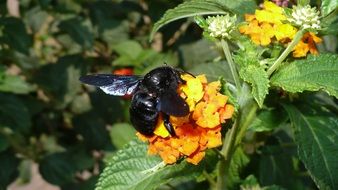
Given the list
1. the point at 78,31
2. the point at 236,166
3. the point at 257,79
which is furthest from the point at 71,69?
the point at 257,79

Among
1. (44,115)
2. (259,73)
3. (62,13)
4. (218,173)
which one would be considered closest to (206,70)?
(218,173)

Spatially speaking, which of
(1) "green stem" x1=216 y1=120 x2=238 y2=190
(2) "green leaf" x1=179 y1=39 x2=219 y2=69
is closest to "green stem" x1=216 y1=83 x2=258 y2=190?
(1) "green stem" x1=216 y1=120 x2=238 y2=190

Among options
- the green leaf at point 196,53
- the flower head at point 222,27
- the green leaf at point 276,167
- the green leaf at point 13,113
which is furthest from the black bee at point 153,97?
the green leaf at point 13,113

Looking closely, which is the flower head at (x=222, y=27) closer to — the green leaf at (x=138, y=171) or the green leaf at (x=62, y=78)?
the green leaf at (x=138, y=171)

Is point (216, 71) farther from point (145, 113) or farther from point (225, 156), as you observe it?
point (145, 113)

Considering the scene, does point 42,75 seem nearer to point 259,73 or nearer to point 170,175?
point 170,175

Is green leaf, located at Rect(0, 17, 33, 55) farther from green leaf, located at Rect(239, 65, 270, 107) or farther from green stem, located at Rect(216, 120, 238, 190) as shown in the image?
green leaf, located at Rect(239, 65, 270, 107)
